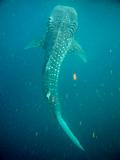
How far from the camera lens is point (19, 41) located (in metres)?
37.2

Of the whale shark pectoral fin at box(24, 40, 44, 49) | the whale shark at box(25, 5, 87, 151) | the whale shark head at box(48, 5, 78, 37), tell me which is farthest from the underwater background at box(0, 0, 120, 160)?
the whale shark pectoral fin at box(24, 40, 44, 49)

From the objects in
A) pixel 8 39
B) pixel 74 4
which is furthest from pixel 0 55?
pixel 74 4

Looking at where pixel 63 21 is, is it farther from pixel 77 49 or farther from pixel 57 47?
pixel 77 49

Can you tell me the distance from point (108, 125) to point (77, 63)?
9.85m

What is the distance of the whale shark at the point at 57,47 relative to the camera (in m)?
7.21

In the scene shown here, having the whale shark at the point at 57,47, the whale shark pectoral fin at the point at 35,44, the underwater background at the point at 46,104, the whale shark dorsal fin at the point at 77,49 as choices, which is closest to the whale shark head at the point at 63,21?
the whale shark at the point at 57,47

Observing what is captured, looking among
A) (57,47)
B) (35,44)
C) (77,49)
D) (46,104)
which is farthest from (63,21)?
(46,104)

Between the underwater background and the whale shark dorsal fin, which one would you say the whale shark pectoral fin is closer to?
the whale shark dorsal fin

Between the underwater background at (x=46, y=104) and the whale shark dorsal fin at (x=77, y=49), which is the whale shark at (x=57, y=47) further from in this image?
the underwater background at (x=46, y=104)

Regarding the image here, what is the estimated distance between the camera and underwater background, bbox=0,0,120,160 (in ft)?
54.9

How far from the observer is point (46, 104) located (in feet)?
68.9

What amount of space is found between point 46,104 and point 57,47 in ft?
39.1

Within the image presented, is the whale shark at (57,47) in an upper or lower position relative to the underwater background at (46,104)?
upper

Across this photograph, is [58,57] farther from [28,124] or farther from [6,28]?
[6,28]
